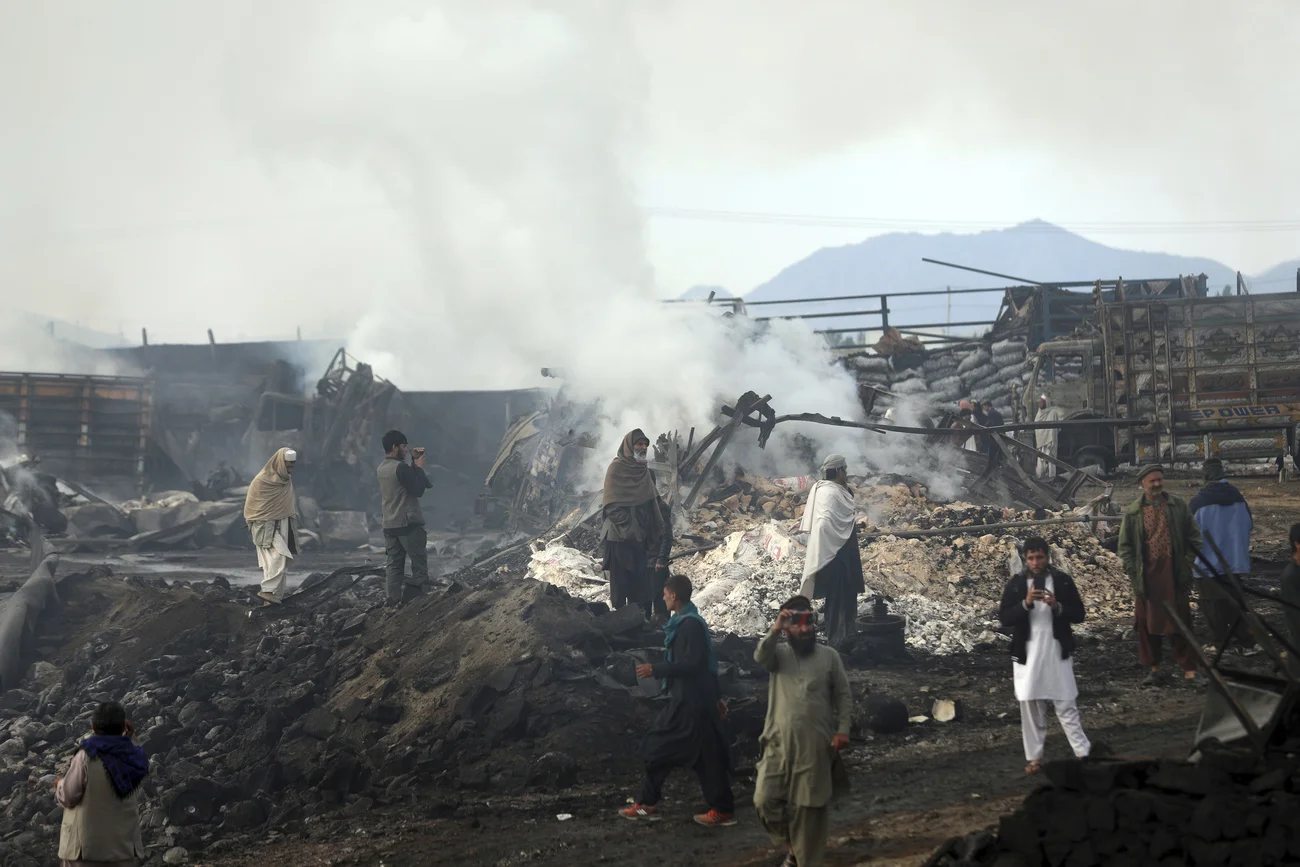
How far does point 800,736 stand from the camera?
4.43 m

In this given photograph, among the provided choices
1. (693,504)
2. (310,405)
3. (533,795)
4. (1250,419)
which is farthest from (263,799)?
(310,405)

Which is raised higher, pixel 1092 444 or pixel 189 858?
pixel 1092 444

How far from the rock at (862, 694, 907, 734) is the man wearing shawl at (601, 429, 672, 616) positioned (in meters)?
2.44

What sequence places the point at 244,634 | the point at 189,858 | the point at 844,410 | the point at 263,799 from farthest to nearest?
the point at 844,410 < the point at 244,634 < the point at 263,799 < the point at 189,858

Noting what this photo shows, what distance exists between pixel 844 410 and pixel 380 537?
8.64 metres

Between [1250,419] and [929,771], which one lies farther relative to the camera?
[1250,419]

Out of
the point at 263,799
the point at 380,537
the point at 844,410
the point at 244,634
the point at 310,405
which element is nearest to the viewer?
the point at 263,799

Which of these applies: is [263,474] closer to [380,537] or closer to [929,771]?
[929,771]

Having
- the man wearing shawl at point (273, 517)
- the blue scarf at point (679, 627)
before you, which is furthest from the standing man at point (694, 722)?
the man wearing shawl at point (273, 517)

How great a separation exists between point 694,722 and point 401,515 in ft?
15.4

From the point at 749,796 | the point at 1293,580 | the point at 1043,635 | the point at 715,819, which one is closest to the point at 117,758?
the point at 715,819

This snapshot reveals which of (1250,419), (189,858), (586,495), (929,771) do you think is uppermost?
(1250,419)

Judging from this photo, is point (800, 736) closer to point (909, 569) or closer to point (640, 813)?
point (640, 813)

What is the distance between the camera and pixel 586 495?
15148 mm
